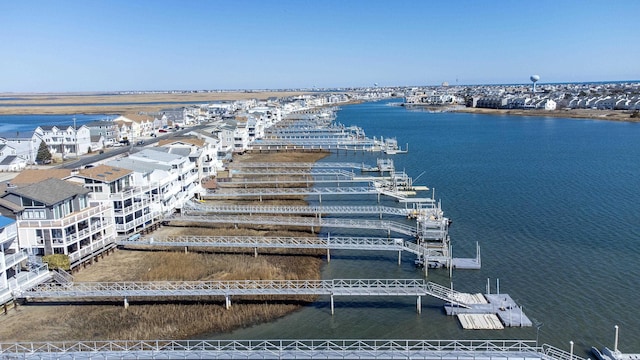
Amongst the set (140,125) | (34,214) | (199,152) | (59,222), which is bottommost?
(59,222)

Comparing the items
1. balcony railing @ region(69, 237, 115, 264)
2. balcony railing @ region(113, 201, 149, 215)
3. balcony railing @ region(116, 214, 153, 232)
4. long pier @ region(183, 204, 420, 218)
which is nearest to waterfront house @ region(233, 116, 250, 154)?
long pier @ region(183, 204, 420, 218)

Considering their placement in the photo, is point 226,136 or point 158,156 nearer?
point 158,156

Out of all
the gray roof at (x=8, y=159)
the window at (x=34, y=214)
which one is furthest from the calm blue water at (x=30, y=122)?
the window at (x=34, y=214)

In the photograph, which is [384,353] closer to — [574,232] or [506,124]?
[574,232]

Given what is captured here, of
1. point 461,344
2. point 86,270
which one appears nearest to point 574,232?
point 461,344

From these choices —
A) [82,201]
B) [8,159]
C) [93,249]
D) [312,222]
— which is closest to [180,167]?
[82,201]

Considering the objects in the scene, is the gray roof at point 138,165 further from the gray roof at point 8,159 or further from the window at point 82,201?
the gray roof at point 8,159

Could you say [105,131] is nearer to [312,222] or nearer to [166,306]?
[312,222]
